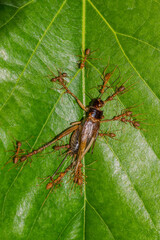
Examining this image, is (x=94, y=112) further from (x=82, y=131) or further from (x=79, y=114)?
(x=82, y=131)

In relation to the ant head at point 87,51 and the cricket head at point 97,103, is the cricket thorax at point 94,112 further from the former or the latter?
the ant head at point 87,51

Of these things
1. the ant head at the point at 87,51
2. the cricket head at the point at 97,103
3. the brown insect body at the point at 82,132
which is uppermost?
the ant head at the point at 87,51

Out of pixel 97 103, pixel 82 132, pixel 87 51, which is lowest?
pixel 82 132


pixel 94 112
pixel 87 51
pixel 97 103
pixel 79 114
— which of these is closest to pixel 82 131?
pixel 79 114

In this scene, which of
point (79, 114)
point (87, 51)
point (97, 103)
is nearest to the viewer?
point (87, 51)

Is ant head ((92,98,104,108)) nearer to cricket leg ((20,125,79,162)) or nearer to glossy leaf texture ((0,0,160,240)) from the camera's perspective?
glossy leaf texture ((0,0,160,240))

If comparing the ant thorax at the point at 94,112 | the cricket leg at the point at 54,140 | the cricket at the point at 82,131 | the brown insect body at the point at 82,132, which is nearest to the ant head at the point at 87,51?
the cricket at the point at 82,131

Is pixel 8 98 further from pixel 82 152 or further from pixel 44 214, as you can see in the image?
pixel 44 214

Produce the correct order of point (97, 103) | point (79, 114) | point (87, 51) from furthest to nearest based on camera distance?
point (79, 114) → point (97, 103) → point (87, 51)
